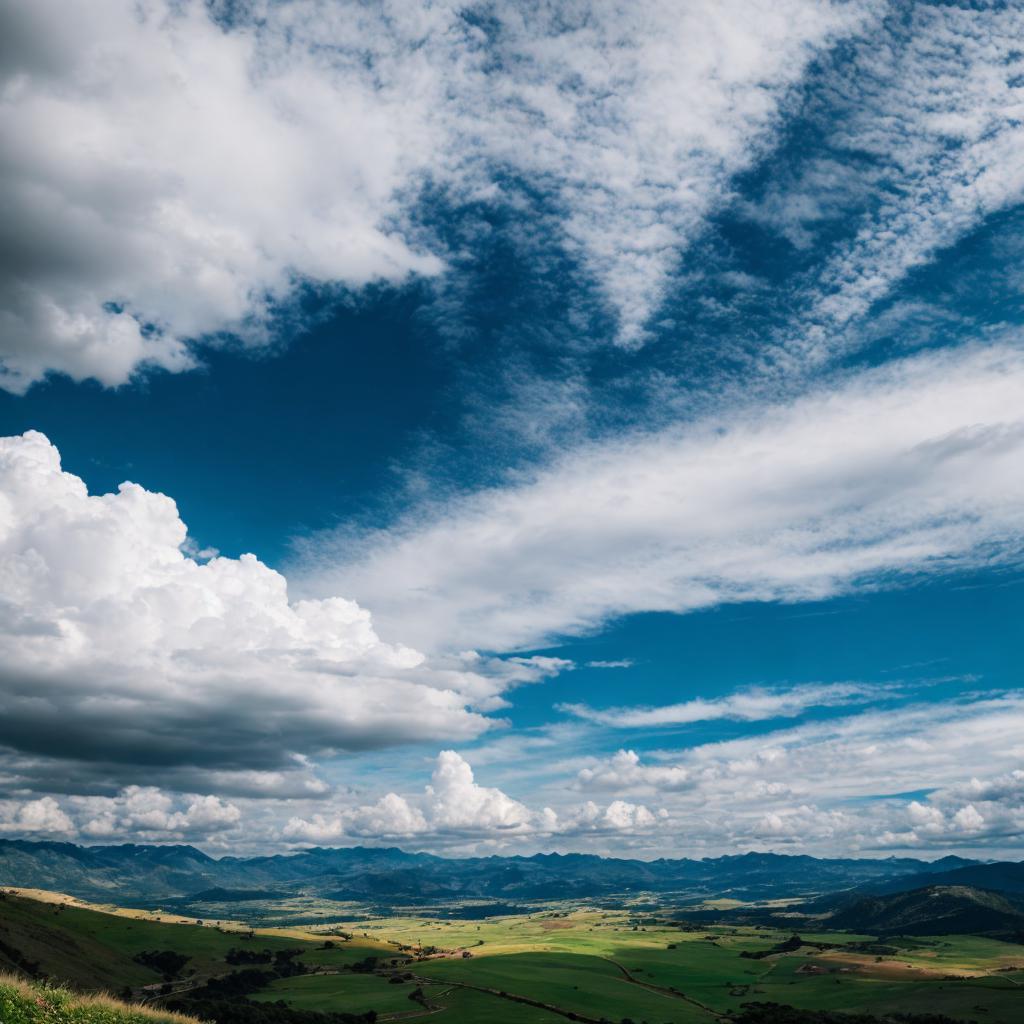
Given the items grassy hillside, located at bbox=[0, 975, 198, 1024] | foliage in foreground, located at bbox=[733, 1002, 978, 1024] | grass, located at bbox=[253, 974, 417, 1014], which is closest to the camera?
grassy hillside, located at bbox=[0, 975, 198, 1024]

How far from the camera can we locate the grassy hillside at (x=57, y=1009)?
28505 millimetres

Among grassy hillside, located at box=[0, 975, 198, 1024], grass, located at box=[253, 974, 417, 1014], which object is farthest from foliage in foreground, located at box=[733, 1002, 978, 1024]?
grassy hillside, located at box=[0, 975, 198, 1024]

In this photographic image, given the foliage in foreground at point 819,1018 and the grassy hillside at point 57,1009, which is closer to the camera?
the grassy hillside at point 57,1009

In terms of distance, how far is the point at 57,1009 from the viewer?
30.3 m

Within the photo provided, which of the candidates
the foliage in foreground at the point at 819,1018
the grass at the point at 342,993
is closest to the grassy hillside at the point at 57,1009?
the grass at the point at 342,993

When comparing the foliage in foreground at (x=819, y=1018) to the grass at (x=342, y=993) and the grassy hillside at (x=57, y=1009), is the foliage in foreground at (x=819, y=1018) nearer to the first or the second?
the grass at (x=342, y=993)

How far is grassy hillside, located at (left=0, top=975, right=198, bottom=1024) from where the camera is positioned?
28505 millimetres

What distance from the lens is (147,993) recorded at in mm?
150500

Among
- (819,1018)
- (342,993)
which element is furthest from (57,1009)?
(342,993)

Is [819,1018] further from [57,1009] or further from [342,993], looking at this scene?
[57,1009]

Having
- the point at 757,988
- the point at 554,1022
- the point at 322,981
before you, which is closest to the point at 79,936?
the point at 322,981

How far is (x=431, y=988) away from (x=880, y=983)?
366 ft

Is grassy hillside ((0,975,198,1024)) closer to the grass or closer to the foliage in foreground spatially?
the grass

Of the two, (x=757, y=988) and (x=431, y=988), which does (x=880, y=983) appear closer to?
(x=757, y=988)
